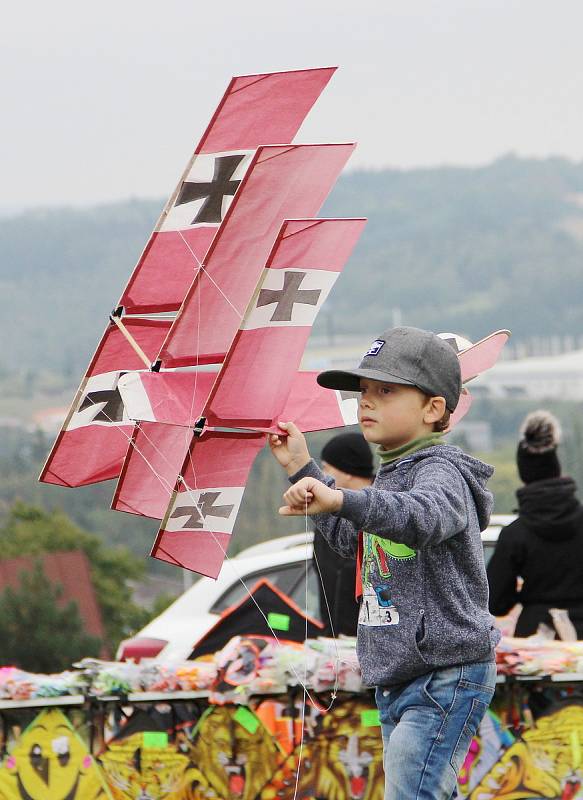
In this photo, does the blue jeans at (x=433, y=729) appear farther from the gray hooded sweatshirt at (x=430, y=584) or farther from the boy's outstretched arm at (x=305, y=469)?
the boy's outstretched arm at (x=305, y=469)

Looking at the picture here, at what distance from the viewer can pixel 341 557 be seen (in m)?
5.53

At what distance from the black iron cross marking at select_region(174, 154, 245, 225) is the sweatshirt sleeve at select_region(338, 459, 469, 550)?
49.8 inches

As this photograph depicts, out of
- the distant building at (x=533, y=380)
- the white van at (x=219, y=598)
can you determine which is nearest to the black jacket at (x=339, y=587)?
the white van at (x=219, y=598)

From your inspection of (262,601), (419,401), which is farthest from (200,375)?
(262,601)

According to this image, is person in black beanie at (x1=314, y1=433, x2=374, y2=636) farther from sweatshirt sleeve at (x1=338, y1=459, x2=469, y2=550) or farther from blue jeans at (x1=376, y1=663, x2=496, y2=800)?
sweatshirt sleeve at (x1=338, y1=459, x2=469, y2=550)

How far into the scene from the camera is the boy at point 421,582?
3.71m

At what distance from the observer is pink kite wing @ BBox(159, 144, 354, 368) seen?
161 inches

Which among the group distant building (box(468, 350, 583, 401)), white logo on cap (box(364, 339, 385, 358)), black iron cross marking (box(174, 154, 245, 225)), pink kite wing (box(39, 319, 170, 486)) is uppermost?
distant building (box(468, 350, 583, 401))

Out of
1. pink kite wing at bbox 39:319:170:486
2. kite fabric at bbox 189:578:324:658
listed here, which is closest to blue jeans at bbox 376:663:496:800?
pink kite wing at bbox 39:319:170:486

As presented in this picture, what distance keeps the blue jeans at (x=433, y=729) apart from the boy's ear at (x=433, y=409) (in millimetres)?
683

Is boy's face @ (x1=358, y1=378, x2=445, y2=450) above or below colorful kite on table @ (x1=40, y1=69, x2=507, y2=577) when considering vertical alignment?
below

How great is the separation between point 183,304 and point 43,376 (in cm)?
17981

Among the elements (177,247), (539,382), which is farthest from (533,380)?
(177,247)

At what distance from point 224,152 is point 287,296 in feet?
1.96
